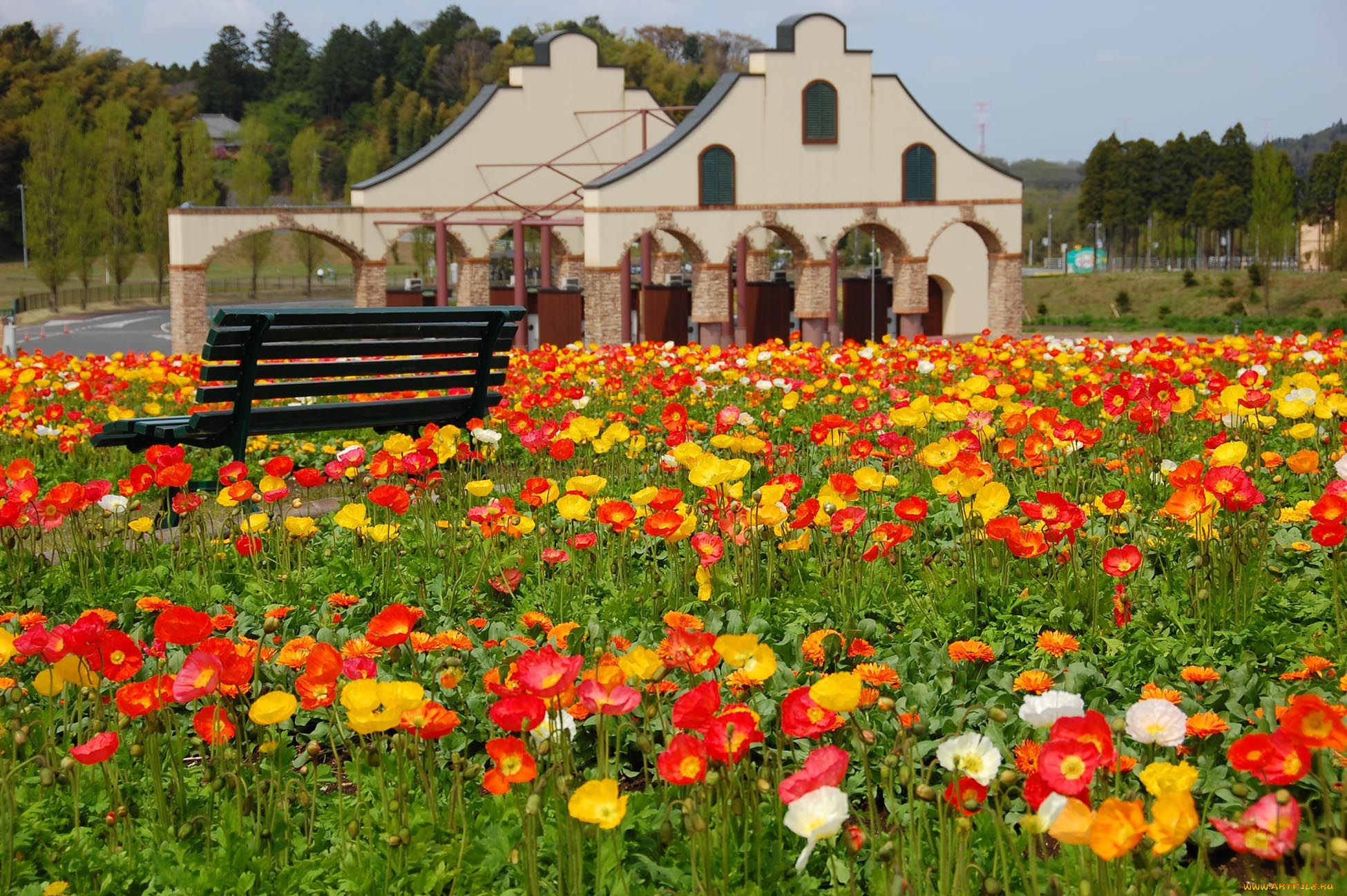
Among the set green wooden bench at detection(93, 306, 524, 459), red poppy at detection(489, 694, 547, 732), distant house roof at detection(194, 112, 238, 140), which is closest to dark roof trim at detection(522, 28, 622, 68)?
green wooden bench at detection(93, 306, 524, 459)

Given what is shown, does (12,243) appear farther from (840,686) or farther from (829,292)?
(840,686)

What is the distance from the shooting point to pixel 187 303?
1238 inches

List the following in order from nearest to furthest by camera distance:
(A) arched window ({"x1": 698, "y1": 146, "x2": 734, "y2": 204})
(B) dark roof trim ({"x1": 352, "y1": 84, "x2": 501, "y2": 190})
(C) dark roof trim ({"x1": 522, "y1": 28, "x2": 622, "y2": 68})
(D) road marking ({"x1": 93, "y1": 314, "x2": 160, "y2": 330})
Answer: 1. (A) arched window ({"x1": 698, "y1": 146, "x2": 734, "y2": 204})
2. (B) dark roof trim ({"x1": 352, "y1": 84, "x2": 501, "y2": 190})
3. (C) dark roof trim ({"x1": 522, "y1": 28, "x2": 622, "y2": 68})
4. (D) road marking ({"x1": 93, "y1": 314, "x2": 160, "y2": 330})

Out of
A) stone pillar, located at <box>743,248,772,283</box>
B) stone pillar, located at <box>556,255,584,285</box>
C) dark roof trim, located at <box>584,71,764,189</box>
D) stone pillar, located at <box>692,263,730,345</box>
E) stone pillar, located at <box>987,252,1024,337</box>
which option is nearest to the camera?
dark roof trim, located at <box>584,71,764,189</box>

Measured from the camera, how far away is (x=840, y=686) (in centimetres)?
264

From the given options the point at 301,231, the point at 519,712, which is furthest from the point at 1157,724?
the point at 301,231

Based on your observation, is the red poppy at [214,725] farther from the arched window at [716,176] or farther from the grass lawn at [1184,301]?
the grass lawn at [1184,301]

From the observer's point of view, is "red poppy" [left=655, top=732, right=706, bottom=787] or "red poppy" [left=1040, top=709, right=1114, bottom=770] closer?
"red poppy" [left=1040, top=709, right=1114, bottom=770]

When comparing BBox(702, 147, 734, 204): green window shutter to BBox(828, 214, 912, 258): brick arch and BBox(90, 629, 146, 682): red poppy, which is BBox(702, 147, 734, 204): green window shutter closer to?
BBox(828, 214, 912, 258): brick arch

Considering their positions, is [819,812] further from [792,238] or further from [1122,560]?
[792,238]

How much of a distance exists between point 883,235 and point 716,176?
16.0 ft

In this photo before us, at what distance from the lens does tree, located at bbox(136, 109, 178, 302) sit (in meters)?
56.7

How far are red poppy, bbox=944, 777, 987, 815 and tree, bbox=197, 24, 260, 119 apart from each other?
112398 mm

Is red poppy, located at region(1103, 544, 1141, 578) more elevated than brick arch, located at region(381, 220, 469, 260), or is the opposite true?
brick arch, located at region(381, 220, 469, 260)
